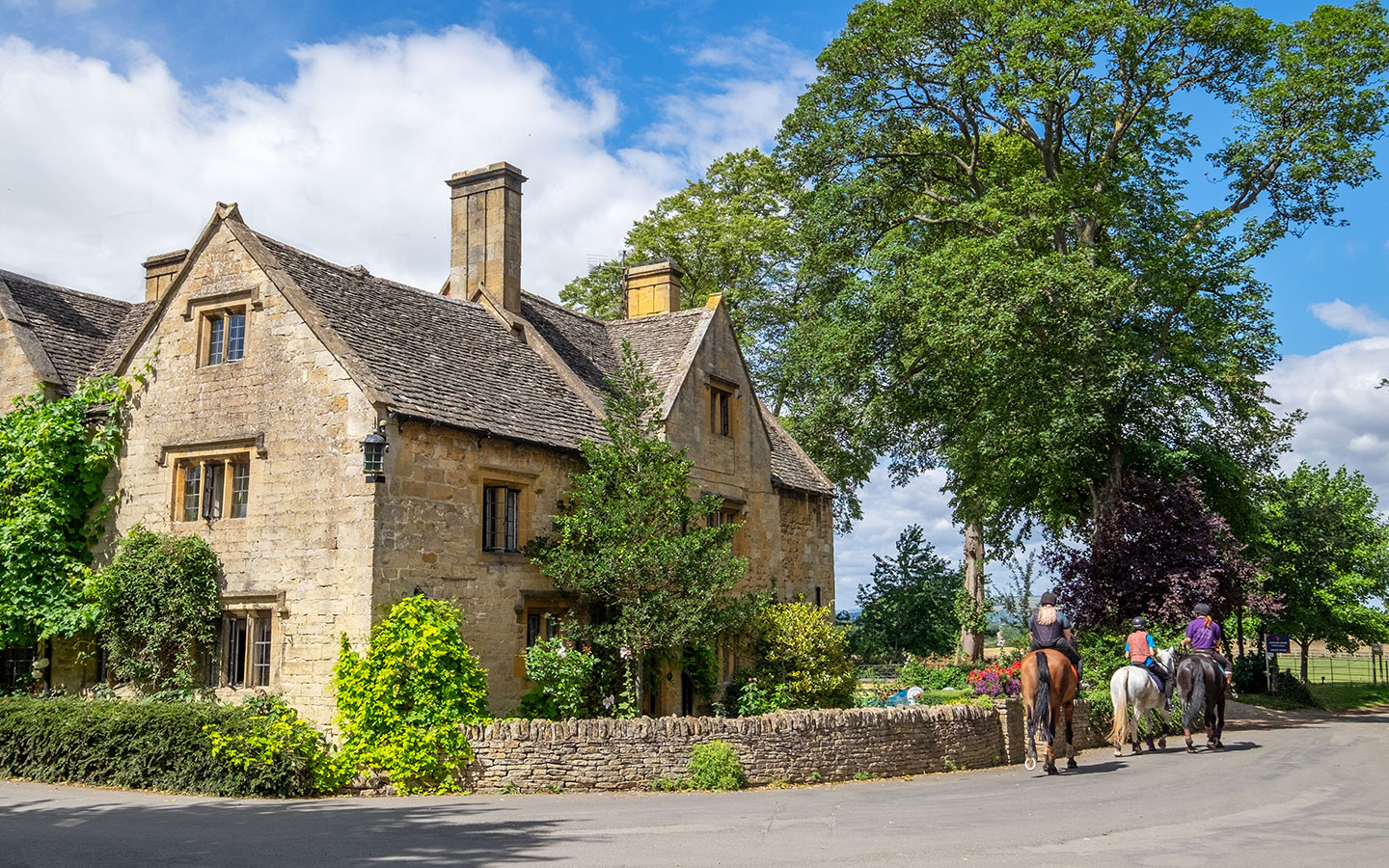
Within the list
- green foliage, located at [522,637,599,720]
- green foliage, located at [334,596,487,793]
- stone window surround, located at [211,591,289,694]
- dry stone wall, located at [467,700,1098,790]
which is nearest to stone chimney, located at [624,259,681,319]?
green foliage, located at [522,637,599,720]

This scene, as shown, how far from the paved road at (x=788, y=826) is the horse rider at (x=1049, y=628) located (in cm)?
180

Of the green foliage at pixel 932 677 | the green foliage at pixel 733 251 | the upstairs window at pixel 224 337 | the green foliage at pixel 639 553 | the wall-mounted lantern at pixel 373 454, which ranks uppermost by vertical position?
the green foliage at pixel 733 251

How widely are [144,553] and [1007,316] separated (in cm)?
1837

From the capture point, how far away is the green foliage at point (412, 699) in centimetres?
1605

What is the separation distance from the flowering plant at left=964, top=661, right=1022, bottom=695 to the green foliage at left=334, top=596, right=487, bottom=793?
30.6 ft

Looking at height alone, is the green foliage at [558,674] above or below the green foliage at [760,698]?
above

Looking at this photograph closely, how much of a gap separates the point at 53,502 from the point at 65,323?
20.1 ft

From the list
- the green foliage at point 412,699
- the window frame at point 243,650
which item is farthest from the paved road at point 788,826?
the window frame at point 243,650

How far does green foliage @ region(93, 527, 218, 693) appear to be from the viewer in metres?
18.8

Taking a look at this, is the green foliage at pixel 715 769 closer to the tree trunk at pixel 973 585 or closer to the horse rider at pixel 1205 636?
the horse rider at pixel 1205 636

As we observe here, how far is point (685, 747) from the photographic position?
1597 cm

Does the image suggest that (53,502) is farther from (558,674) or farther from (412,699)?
(558,674)

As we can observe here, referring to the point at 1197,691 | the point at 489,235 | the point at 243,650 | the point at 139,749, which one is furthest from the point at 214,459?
the point at 1197,691

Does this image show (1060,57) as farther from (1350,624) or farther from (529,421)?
(1350,624)
